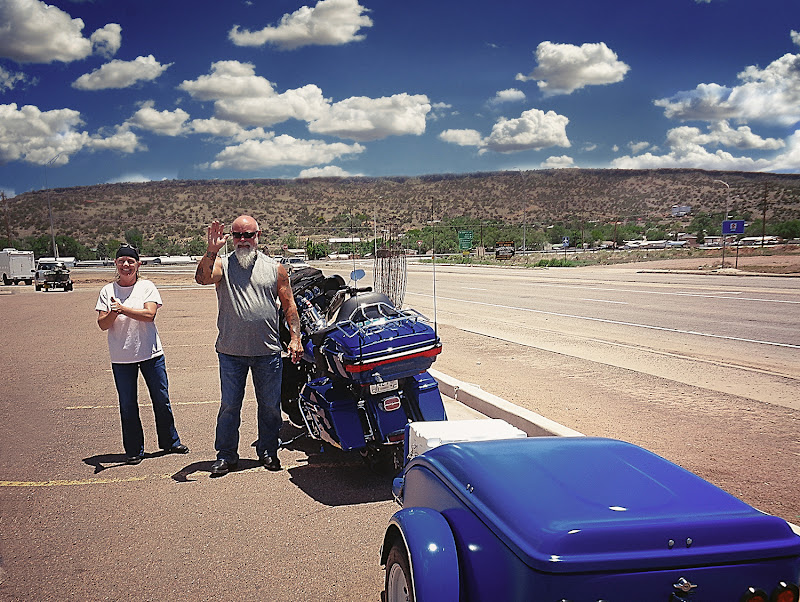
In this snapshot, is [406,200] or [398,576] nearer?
[398,576]

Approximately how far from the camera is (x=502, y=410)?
22.5 feet

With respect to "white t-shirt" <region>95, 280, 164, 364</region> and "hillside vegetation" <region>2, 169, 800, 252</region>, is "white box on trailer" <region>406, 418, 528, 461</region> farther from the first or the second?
"hillside vegetation" <region>2, 169, 800, 252</region>

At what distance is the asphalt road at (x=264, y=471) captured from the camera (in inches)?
162

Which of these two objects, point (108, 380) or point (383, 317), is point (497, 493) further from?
point (108, 380)

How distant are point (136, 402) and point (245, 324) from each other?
1340mm

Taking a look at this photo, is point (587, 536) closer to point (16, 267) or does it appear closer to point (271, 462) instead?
point (271, 462)

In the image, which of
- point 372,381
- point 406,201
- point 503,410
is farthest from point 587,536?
point 406,201

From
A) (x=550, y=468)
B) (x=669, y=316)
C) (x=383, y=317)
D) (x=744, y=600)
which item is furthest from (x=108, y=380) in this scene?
(x=669, y=316)

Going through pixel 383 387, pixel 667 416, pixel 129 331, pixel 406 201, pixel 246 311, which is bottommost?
pixel 667 416

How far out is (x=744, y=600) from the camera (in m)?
2.22

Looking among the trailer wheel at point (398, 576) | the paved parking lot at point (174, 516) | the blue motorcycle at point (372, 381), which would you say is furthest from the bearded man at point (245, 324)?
the trailer wheel at point (398, 576)

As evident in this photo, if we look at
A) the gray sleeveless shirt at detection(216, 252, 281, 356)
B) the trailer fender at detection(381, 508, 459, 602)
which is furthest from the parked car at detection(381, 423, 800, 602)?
the gray sleeveless shirt at detection(216, 252, 281, 356)

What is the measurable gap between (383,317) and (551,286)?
2516 centimetres

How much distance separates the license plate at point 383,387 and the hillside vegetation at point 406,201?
74.2m
